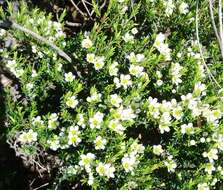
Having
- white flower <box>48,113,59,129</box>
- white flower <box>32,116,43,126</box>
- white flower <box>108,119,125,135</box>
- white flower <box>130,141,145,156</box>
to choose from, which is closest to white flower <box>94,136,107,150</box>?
white flower <box>108,119,125,135</box>

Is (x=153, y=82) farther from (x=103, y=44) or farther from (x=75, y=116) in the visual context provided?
(x=75, y=116)

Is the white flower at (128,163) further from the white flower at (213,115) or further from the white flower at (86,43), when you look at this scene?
the white flower at (86,43)

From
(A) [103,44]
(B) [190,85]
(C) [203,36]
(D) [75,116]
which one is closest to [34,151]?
(D) [75,116]

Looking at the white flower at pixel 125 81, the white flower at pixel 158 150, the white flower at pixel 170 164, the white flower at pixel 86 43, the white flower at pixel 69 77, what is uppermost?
the white flower at pixel 86 43

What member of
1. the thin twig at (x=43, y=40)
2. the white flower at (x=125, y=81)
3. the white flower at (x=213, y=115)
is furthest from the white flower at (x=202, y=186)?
the thin twig at (x=43, y=40)

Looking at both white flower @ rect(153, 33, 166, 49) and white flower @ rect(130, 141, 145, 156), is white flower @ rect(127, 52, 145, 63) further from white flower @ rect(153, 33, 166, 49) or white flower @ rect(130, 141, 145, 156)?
white flower @ rect(130, 141, 145, 156)

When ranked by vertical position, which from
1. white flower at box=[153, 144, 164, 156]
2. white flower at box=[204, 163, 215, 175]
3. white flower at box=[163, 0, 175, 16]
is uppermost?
white flower at box=[163, 0, 175, 16]

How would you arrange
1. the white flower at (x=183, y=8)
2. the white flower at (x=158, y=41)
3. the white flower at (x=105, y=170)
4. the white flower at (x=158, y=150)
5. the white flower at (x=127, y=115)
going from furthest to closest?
the white flower at (x=183, y=8) < the white flower at (x=158, y=41) < the white flower at (x=158, y=150) < the white flower at (x=127, y=115) < the white flower at (x=105, y=170)
